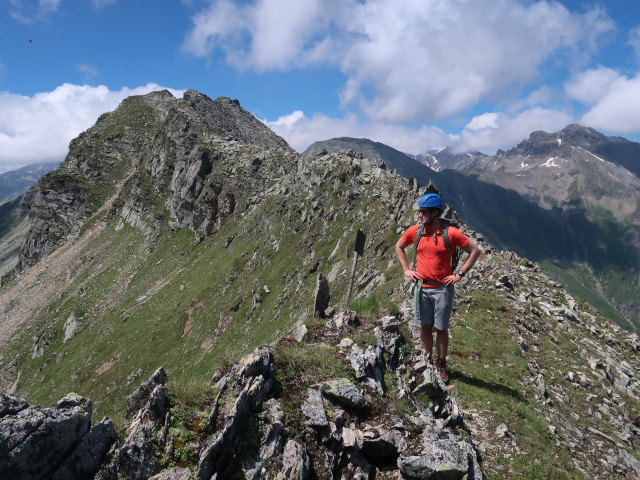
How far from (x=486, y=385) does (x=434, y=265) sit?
15.8ft

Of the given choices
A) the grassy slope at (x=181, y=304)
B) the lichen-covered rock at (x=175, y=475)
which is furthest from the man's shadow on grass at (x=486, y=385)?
the grassy slope at (x=181, y=304)

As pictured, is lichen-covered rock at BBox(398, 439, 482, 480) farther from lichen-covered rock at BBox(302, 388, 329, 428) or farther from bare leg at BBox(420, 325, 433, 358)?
bare leg at BBox(420, 325, 433, 358)

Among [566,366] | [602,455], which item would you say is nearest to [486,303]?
[566,366]

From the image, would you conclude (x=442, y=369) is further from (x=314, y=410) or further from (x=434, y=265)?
(x=314, y=410)

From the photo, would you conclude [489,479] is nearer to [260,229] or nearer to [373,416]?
[373,416]

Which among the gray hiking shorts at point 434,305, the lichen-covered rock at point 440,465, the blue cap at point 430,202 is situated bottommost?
the lichen-covered rock at point 440,465

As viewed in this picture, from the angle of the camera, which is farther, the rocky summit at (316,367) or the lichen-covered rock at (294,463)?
the rocky summit at (316,367)

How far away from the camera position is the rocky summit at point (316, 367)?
6.71 meters

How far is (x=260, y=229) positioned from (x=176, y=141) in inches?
2235

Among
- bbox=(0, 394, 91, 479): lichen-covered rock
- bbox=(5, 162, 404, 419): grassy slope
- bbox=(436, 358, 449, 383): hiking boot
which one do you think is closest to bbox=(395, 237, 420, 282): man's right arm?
bbox=(436, 358, 449, 383): hiking boot

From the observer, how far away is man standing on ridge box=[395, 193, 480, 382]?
1065 cm

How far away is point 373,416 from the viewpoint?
8508 millimetres

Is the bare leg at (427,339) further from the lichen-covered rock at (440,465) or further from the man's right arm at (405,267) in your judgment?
the lichen-covered rock at (440,465)

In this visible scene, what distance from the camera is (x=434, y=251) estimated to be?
10.8m
